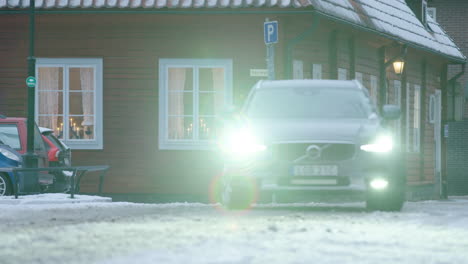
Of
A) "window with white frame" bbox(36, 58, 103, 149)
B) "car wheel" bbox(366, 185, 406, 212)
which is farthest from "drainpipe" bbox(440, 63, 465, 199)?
"car wheel" bbox(366, 185, 406, 212)

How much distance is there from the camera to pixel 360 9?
989 inches

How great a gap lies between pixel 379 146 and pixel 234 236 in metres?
3.82

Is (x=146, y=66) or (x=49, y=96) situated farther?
(x=49, y=96)

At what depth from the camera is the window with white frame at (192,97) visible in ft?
70.9

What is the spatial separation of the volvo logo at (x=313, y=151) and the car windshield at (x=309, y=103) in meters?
1.26

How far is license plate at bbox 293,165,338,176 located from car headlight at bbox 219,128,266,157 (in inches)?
21.4

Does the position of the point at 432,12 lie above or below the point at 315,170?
above

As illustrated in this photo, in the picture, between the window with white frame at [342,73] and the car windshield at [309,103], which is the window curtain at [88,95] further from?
the car windshield at [309,103]

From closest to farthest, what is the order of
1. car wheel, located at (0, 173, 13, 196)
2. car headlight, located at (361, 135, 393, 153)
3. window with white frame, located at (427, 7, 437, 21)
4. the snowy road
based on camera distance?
the snowy road → car headlight, located at (361, 135, 393, 153) → car wheel, located at (0, 173, 13, 196) → window with white frame, located at (427, 7, 437, 21)

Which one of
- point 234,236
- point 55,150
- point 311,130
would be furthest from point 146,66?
point 234,236

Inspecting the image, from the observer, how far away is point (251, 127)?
14055 mm

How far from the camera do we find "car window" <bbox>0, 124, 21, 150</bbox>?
62.7 feet

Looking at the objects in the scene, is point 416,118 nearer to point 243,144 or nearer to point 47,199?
point 47,199

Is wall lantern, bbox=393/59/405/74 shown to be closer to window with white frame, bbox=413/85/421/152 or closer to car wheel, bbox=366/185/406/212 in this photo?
window with white frame, bbox=413/85/421/152
